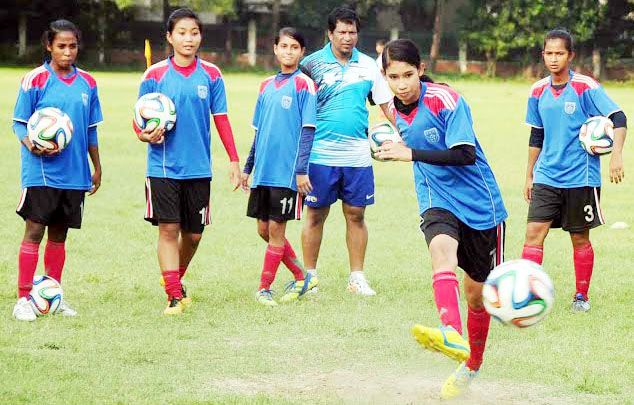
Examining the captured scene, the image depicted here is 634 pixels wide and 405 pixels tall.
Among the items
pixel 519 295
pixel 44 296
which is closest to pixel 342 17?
pixel 44 296

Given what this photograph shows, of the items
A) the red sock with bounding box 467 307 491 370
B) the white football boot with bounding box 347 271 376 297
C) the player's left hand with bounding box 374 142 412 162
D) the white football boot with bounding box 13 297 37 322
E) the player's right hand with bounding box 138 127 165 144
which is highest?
the player's left hand with bounding box 374 142 412 162

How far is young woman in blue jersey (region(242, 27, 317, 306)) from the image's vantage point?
830 centimetres

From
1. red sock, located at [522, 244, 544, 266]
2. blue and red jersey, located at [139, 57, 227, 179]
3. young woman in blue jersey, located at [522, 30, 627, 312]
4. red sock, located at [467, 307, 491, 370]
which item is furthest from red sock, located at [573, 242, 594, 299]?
blue and red jersey, located at [139, 57, 227, 179]

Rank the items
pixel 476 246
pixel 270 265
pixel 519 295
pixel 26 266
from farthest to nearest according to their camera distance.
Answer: pixel 270 265 → pixel 26 266 → pixel 476 246 → pixel 519 295

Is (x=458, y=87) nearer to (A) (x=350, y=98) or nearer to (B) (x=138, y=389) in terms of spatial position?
(A) (x=350, y=98)

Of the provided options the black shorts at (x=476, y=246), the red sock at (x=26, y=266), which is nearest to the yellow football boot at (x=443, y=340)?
the black shorts at (x=476, y=246)

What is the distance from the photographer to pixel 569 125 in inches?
319

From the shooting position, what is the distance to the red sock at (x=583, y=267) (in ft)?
27.0

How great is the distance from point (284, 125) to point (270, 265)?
1089mm

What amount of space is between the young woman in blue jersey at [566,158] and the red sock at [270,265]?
190 centimetres

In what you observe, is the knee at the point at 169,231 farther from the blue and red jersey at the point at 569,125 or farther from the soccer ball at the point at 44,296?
the blue and red jersey at the point at 569,125

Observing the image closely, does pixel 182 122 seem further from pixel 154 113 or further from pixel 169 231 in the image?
pixel 169 231

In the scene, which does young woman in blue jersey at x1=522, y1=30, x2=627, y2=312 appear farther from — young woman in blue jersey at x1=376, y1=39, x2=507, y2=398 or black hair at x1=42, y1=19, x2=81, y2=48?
black hair at x1=42, y1=19, x2=81, y2=48

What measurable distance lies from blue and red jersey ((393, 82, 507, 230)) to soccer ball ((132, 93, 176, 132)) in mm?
2166
